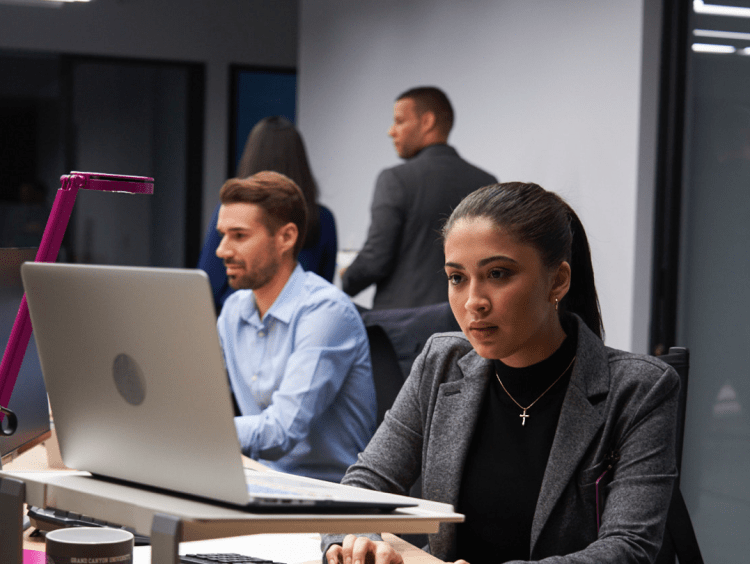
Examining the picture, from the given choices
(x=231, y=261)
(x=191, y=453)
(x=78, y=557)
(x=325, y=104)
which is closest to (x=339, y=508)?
(x=191, y=453)

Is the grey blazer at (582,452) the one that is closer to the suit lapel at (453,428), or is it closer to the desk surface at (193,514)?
the suit lapel at (453,428)

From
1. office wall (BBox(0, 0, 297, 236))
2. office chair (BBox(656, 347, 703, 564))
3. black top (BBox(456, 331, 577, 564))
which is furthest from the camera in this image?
office wall (BBox(0, 0, 297, 236))

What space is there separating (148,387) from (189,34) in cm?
684

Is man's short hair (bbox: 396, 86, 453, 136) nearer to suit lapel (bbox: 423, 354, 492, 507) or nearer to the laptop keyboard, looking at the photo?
suit lapel (bbox: 423, 354, 492, 507)

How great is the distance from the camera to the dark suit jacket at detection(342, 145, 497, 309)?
3486 mm

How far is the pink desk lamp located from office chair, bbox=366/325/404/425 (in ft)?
3.24

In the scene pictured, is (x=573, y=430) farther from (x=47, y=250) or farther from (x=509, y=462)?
(x=47, y=250)

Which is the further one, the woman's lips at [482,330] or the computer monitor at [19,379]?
the computer monitor at [19,379]

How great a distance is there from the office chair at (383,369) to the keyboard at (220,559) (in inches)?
36.4

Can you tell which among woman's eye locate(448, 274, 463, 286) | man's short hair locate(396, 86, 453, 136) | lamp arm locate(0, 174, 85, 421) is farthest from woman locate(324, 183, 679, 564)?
man's short hair locate(396, 86, 453, 136)

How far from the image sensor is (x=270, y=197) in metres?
2.45

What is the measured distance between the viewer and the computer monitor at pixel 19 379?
5.59 ft

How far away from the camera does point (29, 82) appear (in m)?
7.30

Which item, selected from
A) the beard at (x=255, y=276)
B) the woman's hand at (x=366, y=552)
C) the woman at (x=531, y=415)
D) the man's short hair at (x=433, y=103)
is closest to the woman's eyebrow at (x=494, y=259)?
the woman at (x=531, y=415)
